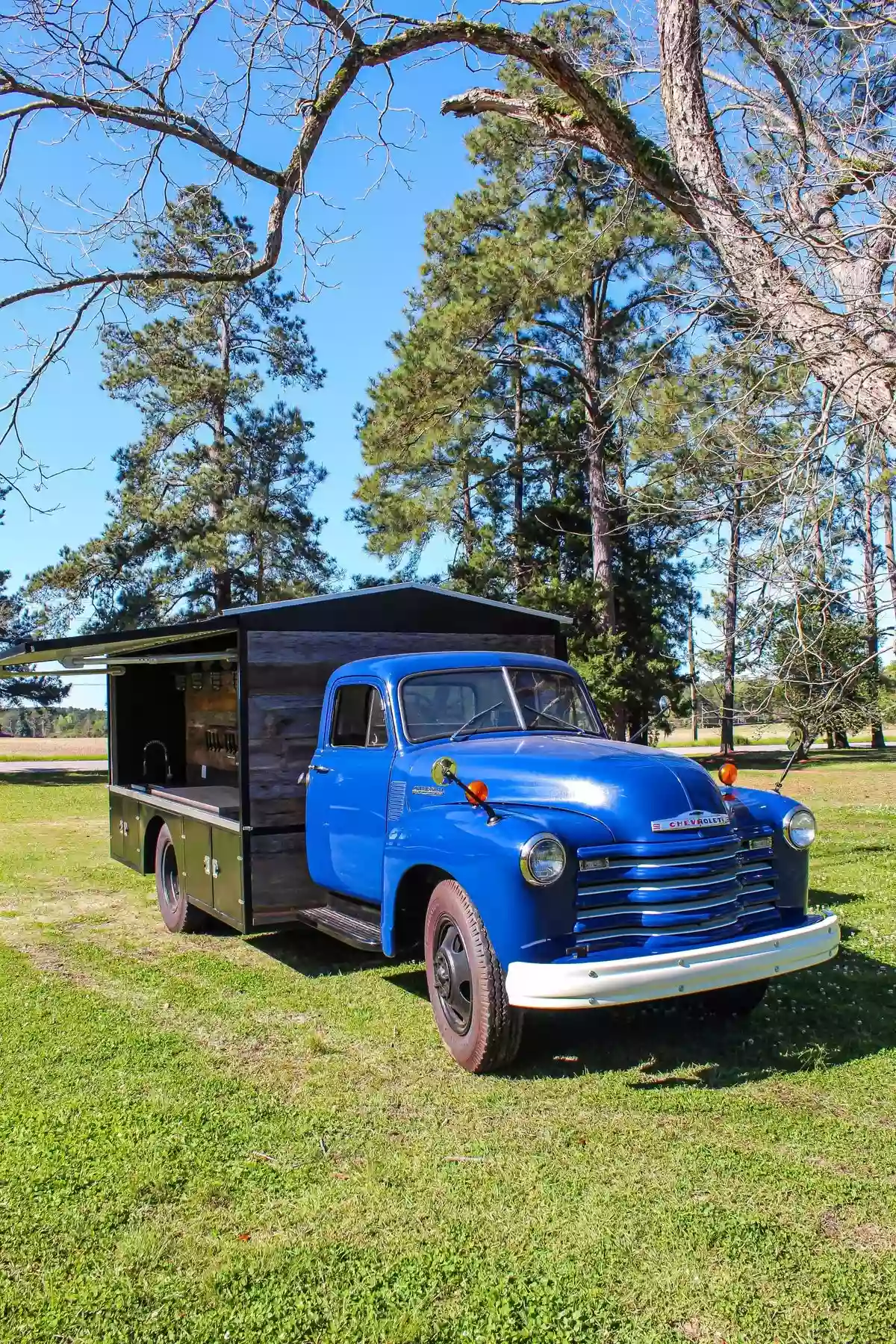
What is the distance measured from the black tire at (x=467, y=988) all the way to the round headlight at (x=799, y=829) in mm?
1761

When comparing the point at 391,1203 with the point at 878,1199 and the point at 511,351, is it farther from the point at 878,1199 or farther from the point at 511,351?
the point at 511,351

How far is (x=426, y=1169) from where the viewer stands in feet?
12.6

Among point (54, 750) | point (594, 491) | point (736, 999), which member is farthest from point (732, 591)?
point (54, 750)

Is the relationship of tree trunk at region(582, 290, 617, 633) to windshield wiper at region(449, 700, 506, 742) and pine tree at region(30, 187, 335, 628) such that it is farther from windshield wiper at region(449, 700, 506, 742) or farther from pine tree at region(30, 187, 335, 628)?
windshield wiper at region(449, 700, 506, 742)

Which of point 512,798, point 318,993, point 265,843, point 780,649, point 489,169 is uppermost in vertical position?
point 489,169

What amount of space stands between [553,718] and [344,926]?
175cm

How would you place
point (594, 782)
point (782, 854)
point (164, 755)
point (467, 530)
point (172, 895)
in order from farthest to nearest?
point (467, 530)
point (164, 755)
point (172, 895)
point (782, 854)
point (594, 782)

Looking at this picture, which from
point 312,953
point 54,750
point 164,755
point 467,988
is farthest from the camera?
point 54,750

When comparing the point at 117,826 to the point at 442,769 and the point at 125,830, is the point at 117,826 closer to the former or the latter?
the point at 125,830

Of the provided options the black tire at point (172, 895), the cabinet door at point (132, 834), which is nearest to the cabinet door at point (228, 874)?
the black tire at point (172, 895)

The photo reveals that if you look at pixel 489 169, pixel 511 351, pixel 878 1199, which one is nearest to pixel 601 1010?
pixel 878 1199

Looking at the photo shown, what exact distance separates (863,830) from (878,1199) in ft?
32.8

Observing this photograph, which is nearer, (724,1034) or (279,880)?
(724,1034)

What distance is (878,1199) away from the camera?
3537mm
